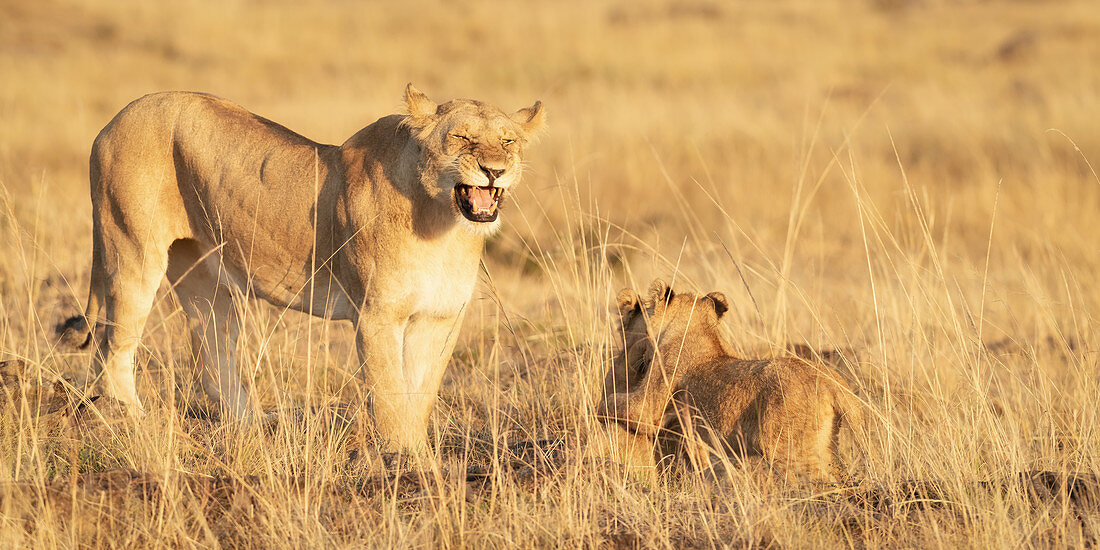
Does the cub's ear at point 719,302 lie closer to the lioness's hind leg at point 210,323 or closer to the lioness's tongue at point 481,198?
the lioness's tongue at point 481,198

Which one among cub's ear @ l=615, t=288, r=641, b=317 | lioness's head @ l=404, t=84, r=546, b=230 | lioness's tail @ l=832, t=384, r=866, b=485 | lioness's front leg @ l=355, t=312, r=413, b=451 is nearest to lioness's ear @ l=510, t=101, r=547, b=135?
lioness's head @ l=404, t=84, r=546, b=230

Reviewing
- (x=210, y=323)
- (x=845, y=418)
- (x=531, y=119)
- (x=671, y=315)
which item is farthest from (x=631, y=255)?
(x=845, y=418)

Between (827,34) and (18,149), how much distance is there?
66.1 feet

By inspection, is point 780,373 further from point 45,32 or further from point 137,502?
point 45,32

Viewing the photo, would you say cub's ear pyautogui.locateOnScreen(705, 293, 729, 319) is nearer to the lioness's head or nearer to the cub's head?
the cub's head

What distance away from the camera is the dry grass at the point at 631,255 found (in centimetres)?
379

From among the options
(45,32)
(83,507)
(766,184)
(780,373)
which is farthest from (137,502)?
(45,32)

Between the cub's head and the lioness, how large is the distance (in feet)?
2.37

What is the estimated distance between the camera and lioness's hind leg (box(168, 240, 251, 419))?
5.79m

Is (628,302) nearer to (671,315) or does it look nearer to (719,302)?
(671,315)

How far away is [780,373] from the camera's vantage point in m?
4.02

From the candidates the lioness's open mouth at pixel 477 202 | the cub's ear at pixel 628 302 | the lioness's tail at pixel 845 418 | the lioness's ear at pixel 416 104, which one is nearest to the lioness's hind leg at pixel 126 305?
the lioness's ear at pixel 416 104

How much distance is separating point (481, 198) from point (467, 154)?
0.19 metres

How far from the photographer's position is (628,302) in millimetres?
4684
